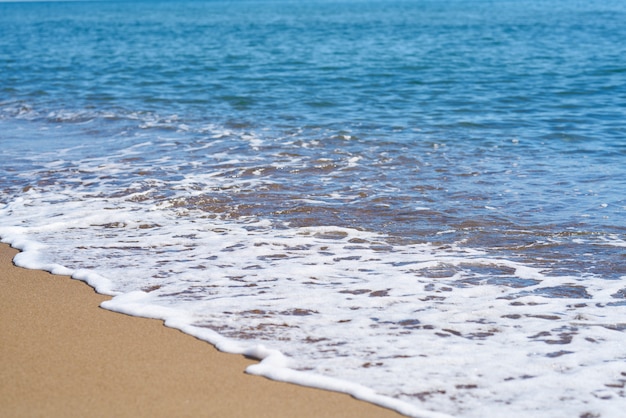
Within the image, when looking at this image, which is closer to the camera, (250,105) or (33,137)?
(33,137)

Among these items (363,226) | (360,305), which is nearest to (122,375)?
(360,305)

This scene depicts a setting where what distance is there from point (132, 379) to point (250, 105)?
10.6 meters

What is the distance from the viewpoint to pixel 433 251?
5977 millimetres

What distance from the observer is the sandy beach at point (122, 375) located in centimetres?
360

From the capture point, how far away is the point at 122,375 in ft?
12.8

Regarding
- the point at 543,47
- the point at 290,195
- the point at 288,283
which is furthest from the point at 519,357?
the point at 543,47

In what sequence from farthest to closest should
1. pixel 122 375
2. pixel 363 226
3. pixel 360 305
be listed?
pixel 363 226 → pixel 360 305 → pixel 122 375

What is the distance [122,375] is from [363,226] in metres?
3.16

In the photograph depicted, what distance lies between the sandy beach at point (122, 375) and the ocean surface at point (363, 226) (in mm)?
165

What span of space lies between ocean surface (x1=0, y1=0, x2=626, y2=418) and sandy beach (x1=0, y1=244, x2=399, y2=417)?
0.17 meters

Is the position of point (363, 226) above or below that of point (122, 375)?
below

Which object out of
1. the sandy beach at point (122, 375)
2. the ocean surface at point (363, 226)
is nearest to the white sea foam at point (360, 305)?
the ocean surface at point (363, 226)

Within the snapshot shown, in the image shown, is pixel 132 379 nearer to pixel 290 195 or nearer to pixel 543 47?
pixel 290 195

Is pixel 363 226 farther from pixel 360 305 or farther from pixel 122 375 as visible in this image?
pixel 122 375
